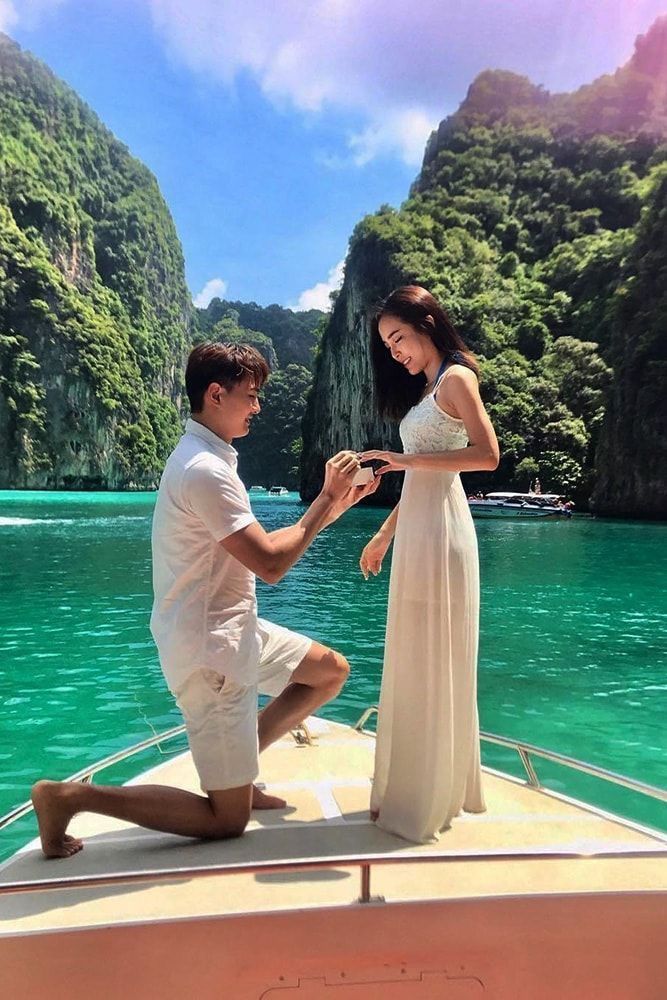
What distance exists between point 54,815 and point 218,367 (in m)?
1.55

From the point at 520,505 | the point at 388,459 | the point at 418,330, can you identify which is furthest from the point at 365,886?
the point at 520,505

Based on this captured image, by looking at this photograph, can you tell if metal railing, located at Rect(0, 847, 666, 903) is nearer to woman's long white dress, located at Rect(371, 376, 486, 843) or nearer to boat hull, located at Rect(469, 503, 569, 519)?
woman's long white dress, located at Rect(371, 376, 486, 843)

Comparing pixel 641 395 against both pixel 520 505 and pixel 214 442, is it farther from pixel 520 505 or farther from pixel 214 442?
pixel 214 442

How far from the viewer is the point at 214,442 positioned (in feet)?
8.32

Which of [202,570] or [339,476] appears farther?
[339,476]

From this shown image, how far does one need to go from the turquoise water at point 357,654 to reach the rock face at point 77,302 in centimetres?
6400

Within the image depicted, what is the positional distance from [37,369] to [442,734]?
290 ft

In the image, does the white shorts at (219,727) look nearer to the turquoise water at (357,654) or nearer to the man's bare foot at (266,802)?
the man's bare foot at (266,802)

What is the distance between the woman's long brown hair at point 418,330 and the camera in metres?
2.87

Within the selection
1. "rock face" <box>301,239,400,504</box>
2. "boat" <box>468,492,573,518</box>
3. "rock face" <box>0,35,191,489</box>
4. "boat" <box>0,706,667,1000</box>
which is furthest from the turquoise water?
"rock face" <box>0,35,191,489</box>

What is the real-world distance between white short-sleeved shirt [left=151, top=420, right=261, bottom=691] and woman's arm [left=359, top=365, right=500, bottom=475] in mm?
593

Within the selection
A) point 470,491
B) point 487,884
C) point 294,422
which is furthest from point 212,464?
point 294,422

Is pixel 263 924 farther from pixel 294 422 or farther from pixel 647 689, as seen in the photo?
pixel 294 422

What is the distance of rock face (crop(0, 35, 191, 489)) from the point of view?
82.0 meters
